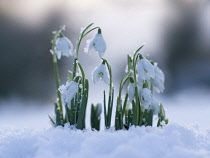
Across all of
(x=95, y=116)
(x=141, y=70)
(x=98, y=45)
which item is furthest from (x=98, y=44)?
(x=95, y=116)

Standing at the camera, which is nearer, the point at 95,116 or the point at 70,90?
the point at 70,90

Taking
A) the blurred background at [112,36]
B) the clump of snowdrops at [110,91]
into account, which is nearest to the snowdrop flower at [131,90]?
the clump of snowdrops at [110,91]

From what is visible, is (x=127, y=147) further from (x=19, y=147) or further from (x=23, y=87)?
(x=23, y=87)

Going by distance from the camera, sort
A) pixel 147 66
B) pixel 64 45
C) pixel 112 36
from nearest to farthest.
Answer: pixel 147 66 < pixel 64 45 < pixel 112 36

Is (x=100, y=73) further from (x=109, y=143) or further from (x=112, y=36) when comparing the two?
(x=112, y=36)

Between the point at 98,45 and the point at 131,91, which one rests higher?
the point at 98,45

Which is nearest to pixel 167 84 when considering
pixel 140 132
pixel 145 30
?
pixel 145 30

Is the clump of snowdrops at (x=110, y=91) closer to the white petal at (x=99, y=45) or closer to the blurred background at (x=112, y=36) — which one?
the white petal at (x=99, y=45)
